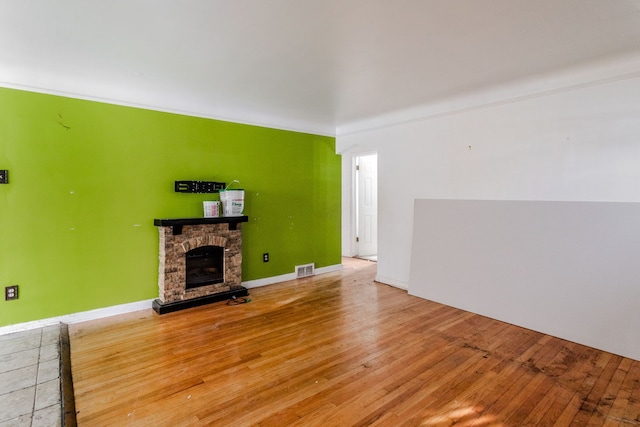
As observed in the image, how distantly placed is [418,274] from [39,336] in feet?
13.3

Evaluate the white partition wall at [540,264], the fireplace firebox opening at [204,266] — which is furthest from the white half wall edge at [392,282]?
the fireplace firebox opening at [204,266]

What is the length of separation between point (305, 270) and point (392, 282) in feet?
4.52

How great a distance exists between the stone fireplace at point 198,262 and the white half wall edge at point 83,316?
187 millimetres

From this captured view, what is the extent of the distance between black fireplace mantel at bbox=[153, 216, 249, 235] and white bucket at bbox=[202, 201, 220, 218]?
13 cm

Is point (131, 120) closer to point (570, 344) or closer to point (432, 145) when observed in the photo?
point (432, 145)

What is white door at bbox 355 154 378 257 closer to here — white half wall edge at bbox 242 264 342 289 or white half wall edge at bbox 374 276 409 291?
white half wall edge at bbox 242 264 342 289

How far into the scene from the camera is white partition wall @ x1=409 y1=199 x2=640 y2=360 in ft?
8.66

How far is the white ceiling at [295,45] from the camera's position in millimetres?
1944

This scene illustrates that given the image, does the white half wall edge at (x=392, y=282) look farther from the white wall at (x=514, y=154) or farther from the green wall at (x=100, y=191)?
the green wall at (x=100, y=191)

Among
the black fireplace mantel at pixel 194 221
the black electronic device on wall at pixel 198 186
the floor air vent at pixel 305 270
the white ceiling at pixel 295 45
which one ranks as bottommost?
the floor air vent at pixel 305 270

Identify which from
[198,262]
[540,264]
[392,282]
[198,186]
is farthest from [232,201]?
[540,264]

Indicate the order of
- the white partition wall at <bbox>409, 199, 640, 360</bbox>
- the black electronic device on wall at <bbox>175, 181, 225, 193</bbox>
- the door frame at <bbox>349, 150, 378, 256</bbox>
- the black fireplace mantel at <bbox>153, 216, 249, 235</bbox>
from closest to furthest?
the white partition wall at <bbox>409, 199, 640, 360</bbox> → the black fireplace mantel at <bbox>153, 216, 249, 235</bbox> → the black electronic device on wall at <bbox>175, 181, 225, 193</bbox> → the door frame at <bbox>349, 150, 378, 256</bbox>

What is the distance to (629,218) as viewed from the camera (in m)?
2.64

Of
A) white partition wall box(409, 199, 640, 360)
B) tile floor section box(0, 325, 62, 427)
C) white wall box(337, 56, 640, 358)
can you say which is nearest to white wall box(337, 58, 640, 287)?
white wall box(337, 56, 640, 358)
